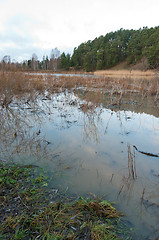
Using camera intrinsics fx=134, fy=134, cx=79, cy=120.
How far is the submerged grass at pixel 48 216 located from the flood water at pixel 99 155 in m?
0.20

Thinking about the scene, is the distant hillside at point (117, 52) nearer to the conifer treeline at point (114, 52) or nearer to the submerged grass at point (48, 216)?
the conifer treeline at point (114, 52)

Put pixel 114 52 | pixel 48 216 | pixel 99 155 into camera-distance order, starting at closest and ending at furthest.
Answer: pixel 48 216 < pixel 99 155 < pixel 114 52

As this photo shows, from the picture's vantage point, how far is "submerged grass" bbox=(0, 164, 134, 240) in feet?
3.72

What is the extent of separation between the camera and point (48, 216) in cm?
126

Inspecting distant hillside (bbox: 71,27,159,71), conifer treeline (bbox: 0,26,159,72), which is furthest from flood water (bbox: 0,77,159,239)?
distant hillside (bbox: 71,27,159,71)

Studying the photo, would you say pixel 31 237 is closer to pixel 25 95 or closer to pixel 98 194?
pixel 98 194

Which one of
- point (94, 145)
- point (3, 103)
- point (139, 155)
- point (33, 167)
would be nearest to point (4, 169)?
point (33, 167)

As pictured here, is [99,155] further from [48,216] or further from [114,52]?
[114,52]

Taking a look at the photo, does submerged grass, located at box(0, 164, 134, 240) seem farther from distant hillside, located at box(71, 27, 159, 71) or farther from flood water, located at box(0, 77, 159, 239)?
distant hillside, located at box(71, 27, 159, 71)

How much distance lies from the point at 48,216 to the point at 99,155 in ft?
4.69

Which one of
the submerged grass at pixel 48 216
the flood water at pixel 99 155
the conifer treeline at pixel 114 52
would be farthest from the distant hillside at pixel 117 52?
the submerged grass at pixel 48 216

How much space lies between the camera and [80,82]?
12023 mm

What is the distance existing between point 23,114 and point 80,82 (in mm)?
8329

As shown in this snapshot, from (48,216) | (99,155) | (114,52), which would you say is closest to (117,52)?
(114,52)
